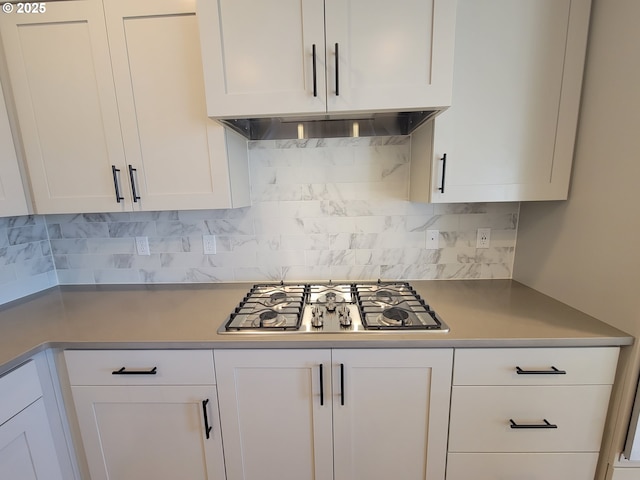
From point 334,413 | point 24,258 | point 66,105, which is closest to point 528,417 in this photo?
point 334,413

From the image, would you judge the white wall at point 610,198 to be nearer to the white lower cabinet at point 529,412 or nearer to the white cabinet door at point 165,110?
the white lower cabinet at point 529,412

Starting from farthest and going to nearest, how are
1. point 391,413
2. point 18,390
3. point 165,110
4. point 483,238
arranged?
point 483,238 < point 165,110 < point 391,413 < point 18,390

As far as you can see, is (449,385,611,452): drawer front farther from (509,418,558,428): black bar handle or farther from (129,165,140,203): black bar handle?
(129,165,140,203): black bar handle

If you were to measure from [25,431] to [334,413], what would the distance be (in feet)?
3.76

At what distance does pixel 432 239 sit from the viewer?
1533 millimetres

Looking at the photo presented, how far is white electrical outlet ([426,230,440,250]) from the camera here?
1526 mm

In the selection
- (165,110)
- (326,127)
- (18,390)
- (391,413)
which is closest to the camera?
(18,390)

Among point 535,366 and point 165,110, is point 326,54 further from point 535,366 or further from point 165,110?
point 535,366

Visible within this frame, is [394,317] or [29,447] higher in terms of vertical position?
[394,317]

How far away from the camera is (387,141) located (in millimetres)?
1448

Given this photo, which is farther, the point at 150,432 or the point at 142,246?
the point at 142,246

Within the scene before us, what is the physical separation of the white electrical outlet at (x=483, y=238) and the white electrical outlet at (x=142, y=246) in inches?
76.3

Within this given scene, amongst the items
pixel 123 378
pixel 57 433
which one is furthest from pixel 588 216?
pixel 57 433

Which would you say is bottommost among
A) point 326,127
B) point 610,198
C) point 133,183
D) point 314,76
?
point 610,198
